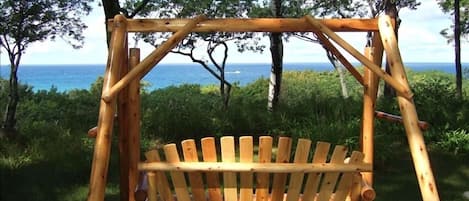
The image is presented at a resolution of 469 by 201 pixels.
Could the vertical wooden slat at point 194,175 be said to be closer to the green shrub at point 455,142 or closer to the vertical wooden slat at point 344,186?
the vertical wooden slat at point 344,186

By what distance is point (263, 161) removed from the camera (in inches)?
115

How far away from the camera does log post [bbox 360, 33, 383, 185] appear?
3.18 meters

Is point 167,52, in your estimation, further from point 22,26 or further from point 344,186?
point 22,26

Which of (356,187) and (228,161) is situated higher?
(228,161)

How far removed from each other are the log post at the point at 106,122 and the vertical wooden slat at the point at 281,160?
0.99 metres

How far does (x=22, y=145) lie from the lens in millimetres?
5766

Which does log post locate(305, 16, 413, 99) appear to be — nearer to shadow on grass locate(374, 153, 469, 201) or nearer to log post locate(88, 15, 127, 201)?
log post locate(88, 15, 127, 201)

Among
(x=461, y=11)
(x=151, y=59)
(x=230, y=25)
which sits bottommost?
(x=151, y=59)

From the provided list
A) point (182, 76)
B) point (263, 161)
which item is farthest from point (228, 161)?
point (182, 76)

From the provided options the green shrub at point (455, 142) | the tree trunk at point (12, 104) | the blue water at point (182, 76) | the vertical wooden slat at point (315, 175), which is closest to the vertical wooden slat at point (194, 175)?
the vertical wooden slat at point (315, 175)

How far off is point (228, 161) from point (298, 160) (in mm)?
416

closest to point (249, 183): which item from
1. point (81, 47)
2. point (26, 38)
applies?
point (26, 38)

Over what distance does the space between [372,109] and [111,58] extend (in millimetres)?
1735

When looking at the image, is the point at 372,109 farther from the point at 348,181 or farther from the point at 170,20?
the point at 170,20
